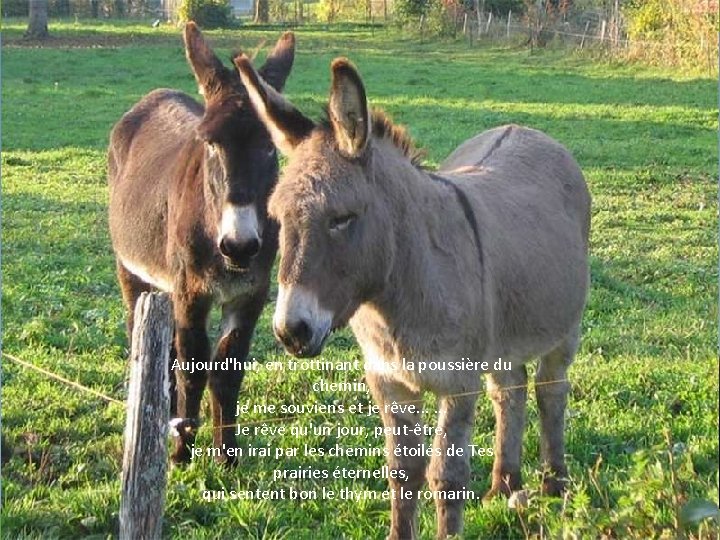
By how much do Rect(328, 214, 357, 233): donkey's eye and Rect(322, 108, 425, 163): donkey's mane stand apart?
0.46 meters

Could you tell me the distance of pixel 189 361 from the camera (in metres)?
4.79

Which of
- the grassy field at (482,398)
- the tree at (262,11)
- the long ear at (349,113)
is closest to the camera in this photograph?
the long ear at (349,113)

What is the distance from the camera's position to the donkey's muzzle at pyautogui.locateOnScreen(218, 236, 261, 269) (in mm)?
4098

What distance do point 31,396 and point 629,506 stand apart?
141 inches

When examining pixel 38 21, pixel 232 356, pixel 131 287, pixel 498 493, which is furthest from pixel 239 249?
pixel 38 21

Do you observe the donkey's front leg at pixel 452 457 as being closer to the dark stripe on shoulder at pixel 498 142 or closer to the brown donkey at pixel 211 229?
the brown donkey at pixel 211 229

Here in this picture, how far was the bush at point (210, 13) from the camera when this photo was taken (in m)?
21.9

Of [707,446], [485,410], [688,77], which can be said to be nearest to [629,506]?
[707,446]

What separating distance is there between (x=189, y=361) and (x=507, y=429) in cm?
160

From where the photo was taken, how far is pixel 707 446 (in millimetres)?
4379

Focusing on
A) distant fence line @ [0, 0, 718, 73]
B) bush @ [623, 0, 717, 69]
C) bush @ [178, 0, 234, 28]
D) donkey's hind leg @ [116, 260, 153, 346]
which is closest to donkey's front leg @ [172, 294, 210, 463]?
donkey's hind leg @ [116, 260, 153, 346]

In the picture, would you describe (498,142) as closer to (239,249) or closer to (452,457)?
(239,249)

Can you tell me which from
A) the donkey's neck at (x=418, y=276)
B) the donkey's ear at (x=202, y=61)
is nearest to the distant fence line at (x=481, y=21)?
the donkey's ear at (x=202, y=61)

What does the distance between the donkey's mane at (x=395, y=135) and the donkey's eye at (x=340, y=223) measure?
46cm
